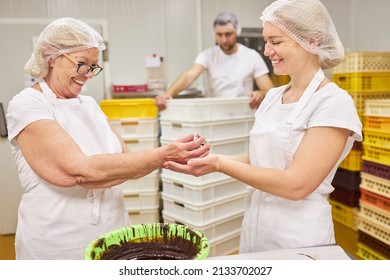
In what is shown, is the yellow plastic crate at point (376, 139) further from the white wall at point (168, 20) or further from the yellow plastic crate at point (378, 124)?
the white wall at point (168, 20)

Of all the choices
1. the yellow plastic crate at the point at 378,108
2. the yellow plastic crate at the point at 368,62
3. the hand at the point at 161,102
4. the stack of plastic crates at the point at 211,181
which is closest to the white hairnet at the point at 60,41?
the stack of plastic crates at the point at 211,181

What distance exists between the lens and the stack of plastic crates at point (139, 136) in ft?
6.66

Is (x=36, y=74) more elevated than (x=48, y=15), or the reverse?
(x=48, y=15)

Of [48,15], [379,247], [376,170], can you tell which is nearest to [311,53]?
[48,15]

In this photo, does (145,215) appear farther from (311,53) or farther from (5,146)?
(311,53)

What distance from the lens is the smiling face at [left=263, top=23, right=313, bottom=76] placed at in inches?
39.3

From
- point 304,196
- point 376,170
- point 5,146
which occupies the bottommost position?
point 376,170

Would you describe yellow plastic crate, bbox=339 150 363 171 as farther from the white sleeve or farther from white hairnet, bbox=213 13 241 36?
the white sleeve

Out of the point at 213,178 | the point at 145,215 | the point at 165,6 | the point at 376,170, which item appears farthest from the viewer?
the point at 145,215

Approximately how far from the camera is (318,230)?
3.34 feet

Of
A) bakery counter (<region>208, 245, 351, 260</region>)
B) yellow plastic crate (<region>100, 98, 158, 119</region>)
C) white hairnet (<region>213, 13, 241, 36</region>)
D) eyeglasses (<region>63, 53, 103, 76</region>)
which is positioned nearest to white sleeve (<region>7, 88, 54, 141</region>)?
eyeglasses (<region>63, 53, 103, 76</region>)

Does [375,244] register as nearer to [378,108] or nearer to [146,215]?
[378,108]

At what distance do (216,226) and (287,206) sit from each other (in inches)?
37.6

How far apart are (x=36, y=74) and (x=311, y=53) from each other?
80 centimetres
